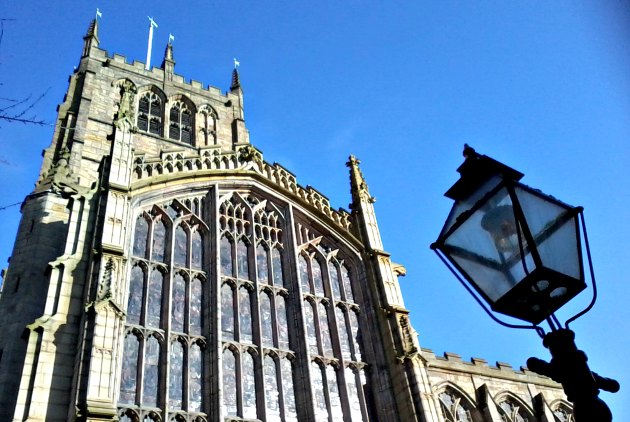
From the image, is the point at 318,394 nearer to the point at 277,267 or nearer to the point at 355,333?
the point at 355,333

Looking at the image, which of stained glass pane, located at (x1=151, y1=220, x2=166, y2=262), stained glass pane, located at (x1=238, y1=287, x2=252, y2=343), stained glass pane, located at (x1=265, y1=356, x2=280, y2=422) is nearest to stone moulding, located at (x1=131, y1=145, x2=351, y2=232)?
stained glass pane, located at (x1=151, y1=220, x2=166, y2=262)

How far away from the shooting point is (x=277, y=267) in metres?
17.8

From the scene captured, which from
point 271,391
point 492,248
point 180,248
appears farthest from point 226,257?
point 492,248

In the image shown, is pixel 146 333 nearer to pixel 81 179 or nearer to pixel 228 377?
pixel 228 377

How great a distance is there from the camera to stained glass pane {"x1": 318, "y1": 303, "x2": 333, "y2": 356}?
16.3 metres

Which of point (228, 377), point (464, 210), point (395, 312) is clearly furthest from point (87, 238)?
point (464, 210)

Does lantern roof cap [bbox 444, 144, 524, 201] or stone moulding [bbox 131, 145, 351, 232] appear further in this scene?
stone moulding [bbox 131, 145, 351, 232]

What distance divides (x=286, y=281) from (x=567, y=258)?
13.9m

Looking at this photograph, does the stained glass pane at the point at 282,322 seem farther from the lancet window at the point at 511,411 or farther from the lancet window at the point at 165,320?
the lancet window at the point at 511,411

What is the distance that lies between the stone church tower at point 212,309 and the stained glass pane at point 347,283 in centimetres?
8

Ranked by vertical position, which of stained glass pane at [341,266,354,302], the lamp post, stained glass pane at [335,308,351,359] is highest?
stained glass pane at [341,266,354,302]

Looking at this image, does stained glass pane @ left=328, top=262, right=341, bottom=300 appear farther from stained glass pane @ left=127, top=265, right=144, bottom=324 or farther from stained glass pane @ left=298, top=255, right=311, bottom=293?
stained glass pane @ left=127, top=265, right=144, bottom=324

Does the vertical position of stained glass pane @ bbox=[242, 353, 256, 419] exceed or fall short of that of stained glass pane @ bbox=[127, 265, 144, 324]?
it falls short

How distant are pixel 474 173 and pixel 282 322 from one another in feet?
40.8
